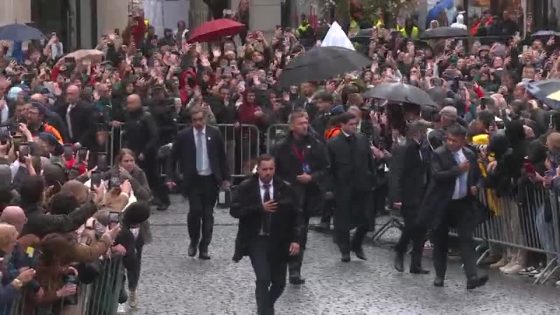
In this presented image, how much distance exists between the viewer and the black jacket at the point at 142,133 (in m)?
23.2

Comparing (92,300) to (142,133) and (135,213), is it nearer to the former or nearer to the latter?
(135,213)

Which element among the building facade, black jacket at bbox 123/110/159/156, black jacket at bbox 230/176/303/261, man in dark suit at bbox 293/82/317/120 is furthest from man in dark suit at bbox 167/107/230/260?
the building facade

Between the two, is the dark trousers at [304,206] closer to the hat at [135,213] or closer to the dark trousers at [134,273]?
the dark trousers at [134,273]

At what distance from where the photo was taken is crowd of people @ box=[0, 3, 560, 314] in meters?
12.9

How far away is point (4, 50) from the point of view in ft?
101

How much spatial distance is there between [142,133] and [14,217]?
12.0 meters

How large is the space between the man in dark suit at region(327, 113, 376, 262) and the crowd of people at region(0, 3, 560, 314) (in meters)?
0.02

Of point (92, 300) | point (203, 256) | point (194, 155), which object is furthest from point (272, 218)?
point (194, 155)

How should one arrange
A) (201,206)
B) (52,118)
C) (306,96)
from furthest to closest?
(306,96) → (52,118) → (201,206)

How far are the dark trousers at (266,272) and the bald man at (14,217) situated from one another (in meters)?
3.32

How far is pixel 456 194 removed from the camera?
16.6 metres

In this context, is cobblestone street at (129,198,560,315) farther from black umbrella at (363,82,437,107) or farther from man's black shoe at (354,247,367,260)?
black umbrella at (363,82,437,107)

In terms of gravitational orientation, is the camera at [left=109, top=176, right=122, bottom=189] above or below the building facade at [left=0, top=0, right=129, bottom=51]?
below

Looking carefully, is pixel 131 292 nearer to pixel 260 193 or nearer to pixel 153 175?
pixel 260 193
